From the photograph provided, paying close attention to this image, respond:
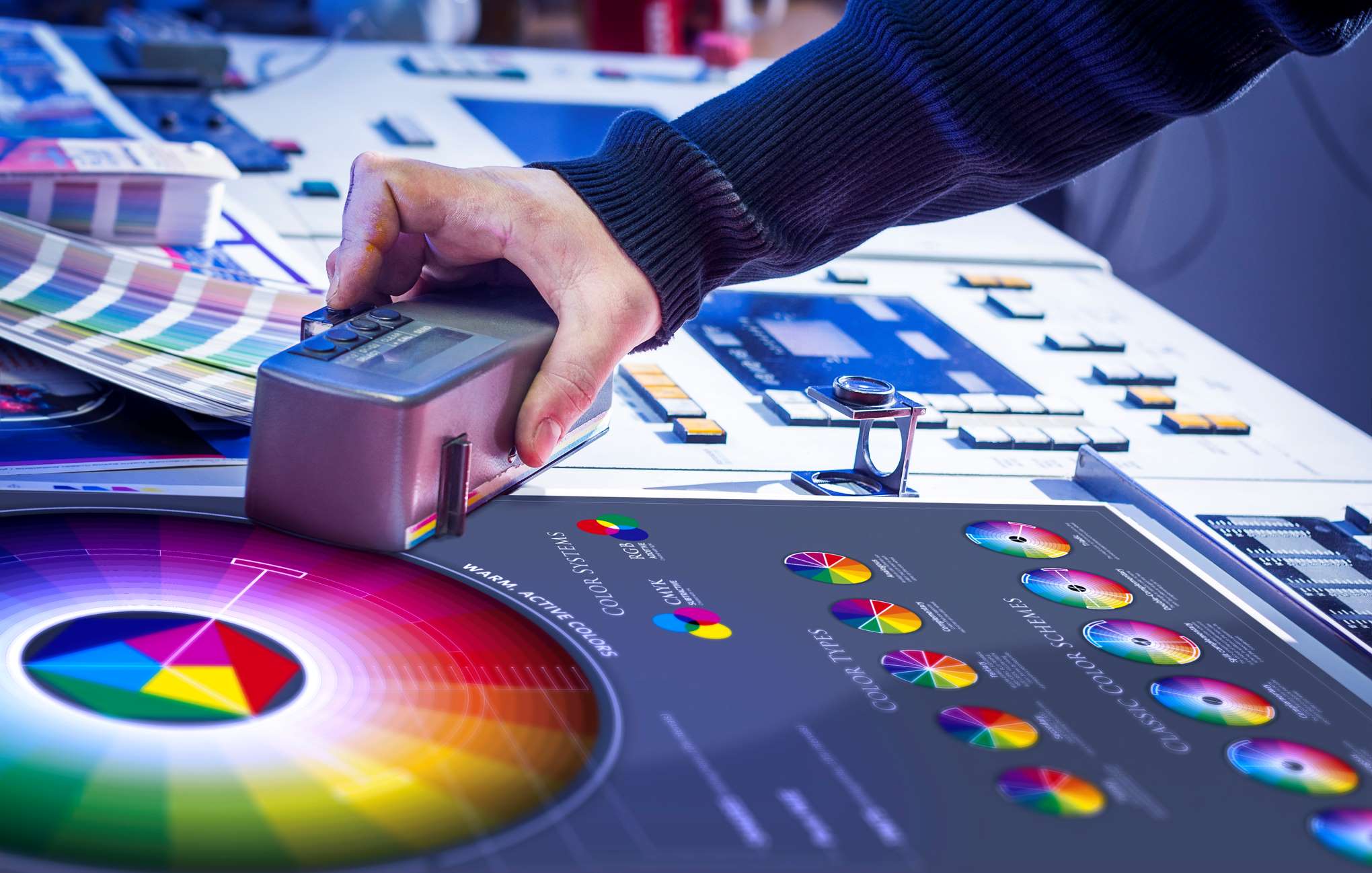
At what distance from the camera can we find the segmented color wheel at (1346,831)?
2.06 ft

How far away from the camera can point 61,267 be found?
111 centimetres

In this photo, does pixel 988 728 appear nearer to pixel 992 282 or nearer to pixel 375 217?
pixel 375 217

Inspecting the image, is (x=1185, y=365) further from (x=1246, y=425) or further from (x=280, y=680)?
(x=280, y=680)

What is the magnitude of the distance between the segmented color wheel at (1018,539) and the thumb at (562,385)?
246 mm

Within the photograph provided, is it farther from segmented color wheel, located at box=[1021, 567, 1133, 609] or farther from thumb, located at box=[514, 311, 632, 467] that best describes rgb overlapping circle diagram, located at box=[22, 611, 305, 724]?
segmented color wheel, located at box=[1021, 567, 1133, 609]

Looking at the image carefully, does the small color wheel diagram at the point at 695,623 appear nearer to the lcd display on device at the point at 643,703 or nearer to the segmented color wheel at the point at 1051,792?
the lcd display on device at the point at 643,703

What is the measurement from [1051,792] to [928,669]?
0.11m

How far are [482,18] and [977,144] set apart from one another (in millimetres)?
4021

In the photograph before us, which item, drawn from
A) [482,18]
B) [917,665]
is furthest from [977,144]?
[482,18]

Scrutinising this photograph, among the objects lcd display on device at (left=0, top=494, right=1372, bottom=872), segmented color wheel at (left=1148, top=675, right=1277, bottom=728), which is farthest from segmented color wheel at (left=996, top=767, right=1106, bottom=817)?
segmented color wheel at (left=1148, top=675, right=1277, bottom=728)

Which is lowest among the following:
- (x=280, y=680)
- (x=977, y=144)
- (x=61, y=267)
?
(x=280, y=680)

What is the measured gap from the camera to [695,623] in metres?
0.76

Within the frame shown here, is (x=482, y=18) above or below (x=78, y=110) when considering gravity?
above

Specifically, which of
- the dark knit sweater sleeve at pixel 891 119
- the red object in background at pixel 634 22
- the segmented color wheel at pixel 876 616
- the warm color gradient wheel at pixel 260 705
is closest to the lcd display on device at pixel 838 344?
the dark knit sweater sleeve at pixel 891 119
